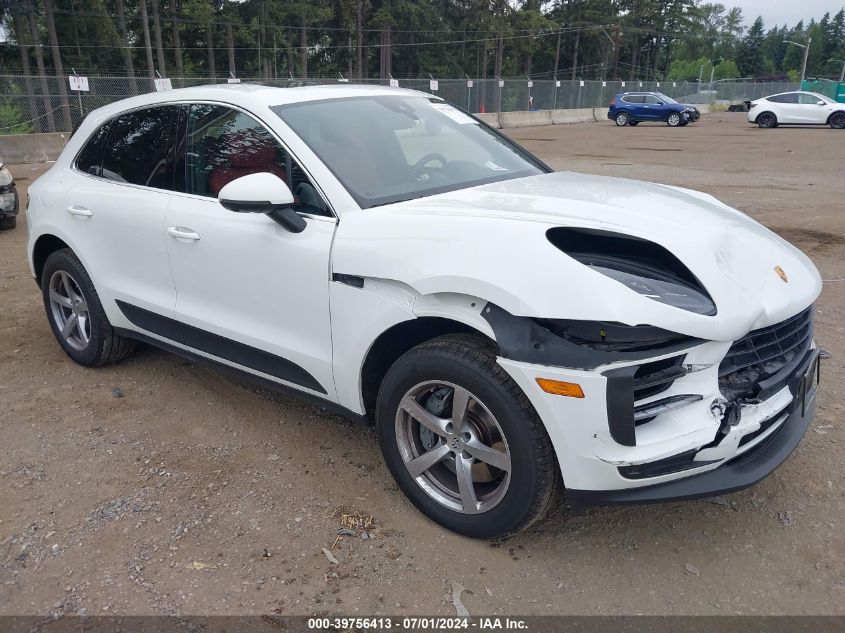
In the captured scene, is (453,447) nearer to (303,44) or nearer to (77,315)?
(77,315)

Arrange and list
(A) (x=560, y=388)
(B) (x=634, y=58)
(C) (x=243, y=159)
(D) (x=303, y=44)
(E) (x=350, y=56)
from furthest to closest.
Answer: (B) (x=634, y=58)
(E) (x=350, y=56)
(D) (x=303, y=44)
(C) (x=243, y=159)
(A) (x=560, y=388)

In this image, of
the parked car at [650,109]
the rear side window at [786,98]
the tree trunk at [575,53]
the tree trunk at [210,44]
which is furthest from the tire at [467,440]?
the tree trunk at [575,53]

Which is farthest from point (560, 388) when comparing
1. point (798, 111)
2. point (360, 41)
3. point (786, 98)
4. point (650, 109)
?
point (360, 41)

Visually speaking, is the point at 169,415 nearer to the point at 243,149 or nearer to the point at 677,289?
the point at 243,149

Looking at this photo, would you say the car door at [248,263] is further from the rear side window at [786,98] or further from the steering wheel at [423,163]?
the rear side window at [786,98]

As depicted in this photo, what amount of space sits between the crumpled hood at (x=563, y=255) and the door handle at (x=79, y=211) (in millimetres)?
2065

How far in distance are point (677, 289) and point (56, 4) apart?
165 feet

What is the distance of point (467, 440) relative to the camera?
2.66 m

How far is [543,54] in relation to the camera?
289ft

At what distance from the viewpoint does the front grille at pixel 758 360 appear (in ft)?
7.88

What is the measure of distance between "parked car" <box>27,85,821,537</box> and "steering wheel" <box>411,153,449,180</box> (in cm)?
1

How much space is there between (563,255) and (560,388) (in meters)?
0.46

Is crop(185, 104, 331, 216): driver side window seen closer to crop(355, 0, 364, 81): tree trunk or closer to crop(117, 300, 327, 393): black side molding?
crop(117, 300, 327, 393): black side molding

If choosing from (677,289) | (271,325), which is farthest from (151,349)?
(677,289)
